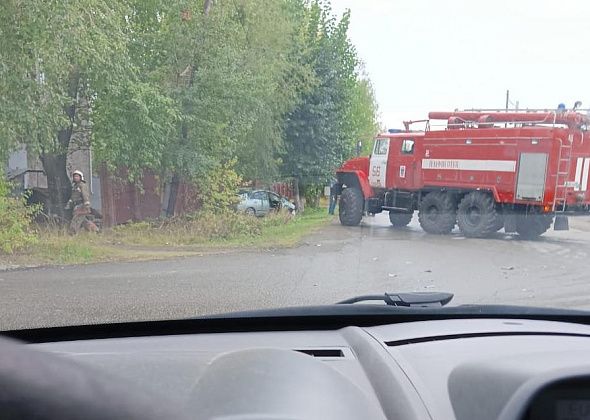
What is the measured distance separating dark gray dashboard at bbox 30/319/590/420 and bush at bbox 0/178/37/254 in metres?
9.18

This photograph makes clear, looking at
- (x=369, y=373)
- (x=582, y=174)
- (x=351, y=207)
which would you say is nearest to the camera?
(x=369, y=373)

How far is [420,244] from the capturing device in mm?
13586

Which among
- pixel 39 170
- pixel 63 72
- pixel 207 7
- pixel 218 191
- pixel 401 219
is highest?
pixel 207 7

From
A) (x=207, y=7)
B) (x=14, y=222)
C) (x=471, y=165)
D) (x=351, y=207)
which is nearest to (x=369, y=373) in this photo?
(x=14, y=222)

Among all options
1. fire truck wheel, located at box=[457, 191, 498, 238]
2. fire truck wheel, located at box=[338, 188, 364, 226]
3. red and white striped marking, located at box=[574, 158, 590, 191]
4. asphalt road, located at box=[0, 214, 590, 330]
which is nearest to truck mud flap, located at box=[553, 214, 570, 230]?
red and white striped marking, located at box=[574, 158, 590, 191]

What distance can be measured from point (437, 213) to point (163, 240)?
21.7 ft

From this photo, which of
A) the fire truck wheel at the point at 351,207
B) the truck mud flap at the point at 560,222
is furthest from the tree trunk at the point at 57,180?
the truck mud flap at the point at 560,222

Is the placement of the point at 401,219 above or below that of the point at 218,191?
below

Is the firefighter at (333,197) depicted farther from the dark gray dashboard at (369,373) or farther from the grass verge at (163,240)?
the dark gray dashboard at (369,373)

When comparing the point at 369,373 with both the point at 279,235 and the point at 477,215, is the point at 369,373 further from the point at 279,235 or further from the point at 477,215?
the point at 477,215

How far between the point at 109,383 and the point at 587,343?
2201mm

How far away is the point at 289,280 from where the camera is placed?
8.67 metres

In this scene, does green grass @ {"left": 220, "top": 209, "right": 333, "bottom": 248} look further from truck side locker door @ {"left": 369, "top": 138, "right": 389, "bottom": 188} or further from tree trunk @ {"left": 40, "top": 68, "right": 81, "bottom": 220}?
tree trunk @ {"left": 40, "top": 68, "right": 81, "bottom": 220}

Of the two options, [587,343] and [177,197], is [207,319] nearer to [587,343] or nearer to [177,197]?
→ [587,343]
